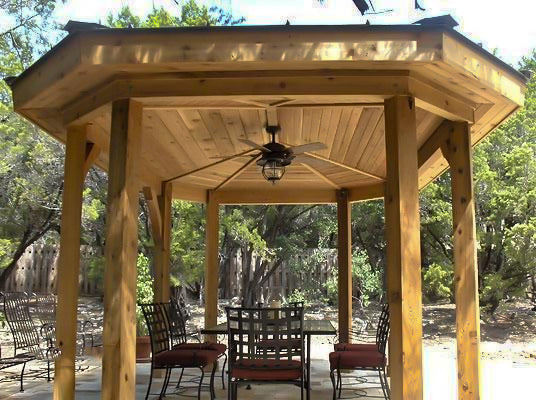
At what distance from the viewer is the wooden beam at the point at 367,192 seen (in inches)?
258

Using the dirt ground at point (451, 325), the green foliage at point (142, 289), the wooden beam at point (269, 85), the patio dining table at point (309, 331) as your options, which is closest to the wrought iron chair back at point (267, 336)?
the patio dining table at point (309, 331)

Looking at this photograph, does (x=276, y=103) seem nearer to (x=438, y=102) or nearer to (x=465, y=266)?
(x=438, y=102)

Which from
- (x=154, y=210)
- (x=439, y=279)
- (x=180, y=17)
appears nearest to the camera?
(x=154, y=210)

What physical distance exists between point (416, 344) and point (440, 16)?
1756mm

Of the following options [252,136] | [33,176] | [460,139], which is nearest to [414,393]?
[460,139]

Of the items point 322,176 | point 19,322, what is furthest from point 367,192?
point 19,322

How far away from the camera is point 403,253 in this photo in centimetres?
290

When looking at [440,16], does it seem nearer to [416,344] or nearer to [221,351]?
[416,344]

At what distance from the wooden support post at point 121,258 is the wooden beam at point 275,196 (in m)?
3.97

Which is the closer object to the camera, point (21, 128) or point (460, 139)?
point (460, 139)

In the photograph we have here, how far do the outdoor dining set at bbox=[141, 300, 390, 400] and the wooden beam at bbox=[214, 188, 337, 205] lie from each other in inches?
77.6

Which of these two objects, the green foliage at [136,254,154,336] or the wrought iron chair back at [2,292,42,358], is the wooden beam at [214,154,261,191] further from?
the wrought iron chair back at [2,292,42,358]

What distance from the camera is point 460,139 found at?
360 centimetres

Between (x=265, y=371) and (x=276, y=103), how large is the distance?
185 centimetres
